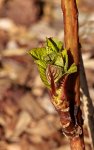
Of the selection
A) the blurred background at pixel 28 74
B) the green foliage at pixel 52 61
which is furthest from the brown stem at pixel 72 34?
the blurred background at pixel 28 74

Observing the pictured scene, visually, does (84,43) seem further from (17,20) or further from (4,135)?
(4,135)

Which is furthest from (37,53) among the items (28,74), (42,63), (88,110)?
(28,74)

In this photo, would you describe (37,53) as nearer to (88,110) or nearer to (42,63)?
(42,63)

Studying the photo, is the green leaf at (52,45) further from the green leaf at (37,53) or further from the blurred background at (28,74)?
the blurred background at (28,74)

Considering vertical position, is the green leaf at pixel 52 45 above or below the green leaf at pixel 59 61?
above

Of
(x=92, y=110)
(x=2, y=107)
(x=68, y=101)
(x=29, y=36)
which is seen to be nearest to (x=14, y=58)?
(x=29, y=36)

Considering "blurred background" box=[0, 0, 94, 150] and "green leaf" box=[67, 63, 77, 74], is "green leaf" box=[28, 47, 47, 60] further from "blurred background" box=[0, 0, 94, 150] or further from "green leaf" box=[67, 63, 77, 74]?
"blurred background" box=[0, 0, 94, 150]

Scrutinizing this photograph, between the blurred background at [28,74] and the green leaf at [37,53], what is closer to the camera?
the green leaf at [37,53]
